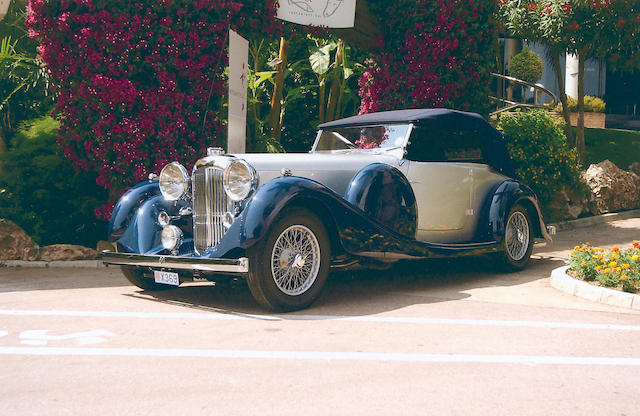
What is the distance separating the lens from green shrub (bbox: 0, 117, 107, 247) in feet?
31.7

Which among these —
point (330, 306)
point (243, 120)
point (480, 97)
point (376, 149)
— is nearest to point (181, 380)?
point (330, 306)

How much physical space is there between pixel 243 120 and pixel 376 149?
284cm

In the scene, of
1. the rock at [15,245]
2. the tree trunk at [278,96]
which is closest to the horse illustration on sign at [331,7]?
the tree trunk at [278,96]

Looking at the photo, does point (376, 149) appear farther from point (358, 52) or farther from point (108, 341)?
point (358, 52)

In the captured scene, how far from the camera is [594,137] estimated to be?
19297 millimetres

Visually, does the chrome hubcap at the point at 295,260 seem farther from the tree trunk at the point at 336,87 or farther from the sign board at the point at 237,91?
the tree trunk at the point at 336,87

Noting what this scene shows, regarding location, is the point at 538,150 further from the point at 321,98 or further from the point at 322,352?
the point at 322,352

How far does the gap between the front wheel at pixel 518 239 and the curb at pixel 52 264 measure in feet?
16.5

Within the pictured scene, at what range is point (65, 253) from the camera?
918 centimetres

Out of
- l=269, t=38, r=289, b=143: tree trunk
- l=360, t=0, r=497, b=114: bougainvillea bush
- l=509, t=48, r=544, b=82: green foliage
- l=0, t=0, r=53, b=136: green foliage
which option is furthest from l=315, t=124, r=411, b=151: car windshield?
l=509, t=48, r=544, b=82: green foliage

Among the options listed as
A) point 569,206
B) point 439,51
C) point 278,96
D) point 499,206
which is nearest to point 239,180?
point 499,206

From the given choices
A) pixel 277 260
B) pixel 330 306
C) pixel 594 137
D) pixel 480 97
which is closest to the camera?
pixel 277 260

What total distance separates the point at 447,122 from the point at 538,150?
4384mm

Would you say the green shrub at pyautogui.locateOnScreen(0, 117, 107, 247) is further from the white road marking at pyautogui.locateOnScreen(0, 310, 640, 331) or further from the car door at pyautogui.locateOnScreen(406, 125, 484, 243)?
the car door at pyautogui.locateOnScreen(406, 125, 484, 243)
